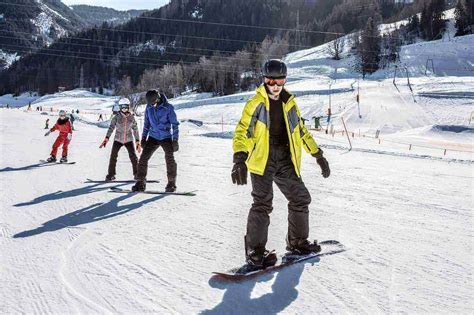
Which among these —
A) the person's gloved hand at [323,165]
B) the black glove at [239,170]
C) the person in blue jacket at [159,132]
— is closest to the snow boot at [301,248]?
the person's gloved hand at [323,165]

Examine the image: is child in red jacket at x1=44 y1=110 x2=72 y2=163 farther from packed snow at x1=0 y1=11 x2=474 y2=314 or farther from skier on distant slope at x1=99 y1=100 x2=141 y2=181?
skier on distant slope at x1=99 y1=100 x2=141 y2=181

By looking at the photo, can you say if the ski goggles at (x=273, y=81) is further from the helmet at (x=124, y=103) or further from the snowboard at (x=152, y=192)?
the helmet at (x=124, y=103)

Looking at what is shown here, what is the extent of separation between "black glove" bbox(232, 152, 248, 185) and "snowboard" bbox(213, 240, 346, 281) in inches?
27.4

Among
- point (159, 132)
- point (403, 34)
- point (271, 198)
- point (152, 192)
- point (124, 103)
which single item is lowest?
Answer: point (152, 192)

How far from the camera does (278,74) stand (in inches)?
139

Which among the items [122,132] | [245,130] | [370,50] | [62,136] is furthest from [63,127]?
[370,50]

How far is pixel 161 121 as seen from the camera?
7.03m

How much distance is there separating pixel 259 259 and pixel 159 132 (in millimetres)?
3985

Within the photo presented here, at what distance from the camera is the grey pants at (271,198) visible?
362cm

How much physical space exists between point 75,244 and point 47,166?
256 inches

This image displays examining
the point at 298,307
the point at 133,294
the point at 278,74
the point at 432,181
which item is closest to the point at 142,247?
the point at 133,294

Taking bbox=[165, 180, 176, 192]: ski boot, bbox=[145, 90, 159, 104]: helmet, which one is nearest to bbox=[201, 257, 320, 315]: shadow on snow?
bbox=[165, 180, 176, 192]: ski boot

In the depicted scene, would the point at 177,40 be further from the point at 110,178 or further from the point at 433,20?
the point at 110,178

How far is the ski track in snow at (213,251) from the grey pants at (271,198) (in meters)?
0.32
